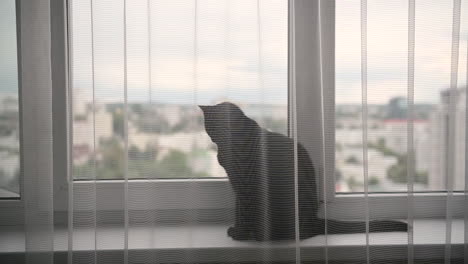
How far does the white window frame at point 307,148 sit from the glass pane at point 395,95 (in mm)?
28

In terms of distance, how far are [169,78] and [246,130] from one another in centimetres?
23

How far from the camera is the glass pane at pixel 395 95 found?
1.10 metres

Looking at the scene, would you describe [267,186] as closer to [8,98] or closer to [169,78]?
[169,78]

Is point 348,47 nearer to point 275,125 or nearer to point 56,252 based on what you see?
point 275,125

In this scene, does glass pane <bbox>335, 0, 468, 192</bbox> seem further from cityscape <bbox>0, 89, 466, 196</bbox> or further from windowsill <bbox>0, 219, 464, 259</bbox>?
windowsill <bbox>0, 219, 464, 259</bbox>

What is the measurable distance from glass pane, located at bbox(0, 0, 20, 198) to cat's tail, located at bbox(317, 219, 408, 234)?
0.82 meters

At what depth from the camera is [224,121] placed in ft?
3.55

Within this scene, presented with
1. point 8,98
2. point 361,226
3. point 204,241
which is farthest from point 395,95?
point 8,98

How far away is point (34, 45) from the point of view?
1.03 metres

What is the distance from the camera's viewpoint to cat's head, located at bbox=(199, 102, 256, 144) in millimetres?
1078

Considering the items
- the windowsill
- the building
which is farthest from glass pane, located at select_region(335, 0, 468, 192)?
the windowsill

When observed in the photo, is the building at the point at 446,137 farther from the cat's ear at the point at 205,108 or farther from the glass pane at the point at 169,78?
the cat's ear at the point at 205,108

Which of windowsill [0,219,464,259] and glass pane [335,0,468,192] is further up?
glass pane [335,0,468,192]

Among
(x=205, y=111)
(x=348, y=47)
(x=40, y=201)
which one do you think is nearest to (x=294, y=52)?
(x=348, y=47)
